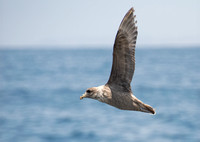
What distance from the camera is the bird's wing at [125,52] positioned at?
8.76m

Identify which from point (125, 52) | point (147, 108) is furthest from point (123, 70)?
point (147, 108)

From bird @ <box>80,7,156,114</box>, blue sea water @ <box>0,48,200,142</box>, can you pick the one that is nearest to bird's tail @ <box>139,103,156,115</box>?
bird @ <box>80,7,156,114</box>

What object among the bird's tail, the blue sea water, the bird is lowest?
the bird's tail

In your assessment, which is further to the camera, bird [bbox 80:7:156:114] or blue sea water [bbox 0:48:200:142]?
blue sea water [bbox 0:48:200:142]

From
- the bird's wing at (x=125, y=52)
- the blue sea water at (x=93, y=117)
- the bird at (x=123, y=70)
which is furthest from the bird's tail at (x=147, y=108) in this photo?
the blue sea water at (x=93, y=117)

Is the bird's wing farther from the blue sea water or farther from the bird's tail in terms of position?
the blue sea water

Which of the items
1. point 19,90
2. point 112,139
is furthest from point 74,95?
point 112,139

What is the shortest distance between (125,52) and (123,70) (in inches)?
17.5

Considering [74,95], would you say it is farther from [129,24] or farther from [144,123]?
[129,24]

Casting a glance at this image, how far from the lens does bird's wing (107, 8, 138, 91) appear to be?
28.7 feet

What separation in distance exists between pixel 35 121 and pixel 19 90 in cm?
2633

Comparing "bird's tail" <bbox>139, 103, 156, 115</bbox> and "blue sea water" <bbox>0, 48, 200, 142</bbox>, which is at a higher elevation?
"blue sea water" <bbox>0, 48, 200, 142</bbox>

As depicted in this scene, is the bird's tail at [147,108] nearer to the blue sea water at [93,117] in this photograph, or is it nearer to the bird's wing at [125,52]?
the bird's wing at [125,52]

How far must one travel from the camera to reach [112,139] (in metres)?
41.0
